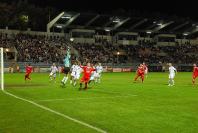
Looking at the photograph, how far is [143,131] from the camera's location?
11.1 meters

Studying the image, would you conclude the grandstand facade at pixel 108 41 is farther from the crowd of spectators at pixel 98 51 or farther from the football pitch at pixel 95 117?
the football pitch at pixel 95 117

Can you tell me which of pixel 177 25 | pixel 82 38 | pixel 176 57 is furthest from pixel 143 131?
pixel 177 25

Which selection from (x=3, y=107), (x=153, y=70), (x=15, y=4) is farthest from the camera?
(x=15, y=4)

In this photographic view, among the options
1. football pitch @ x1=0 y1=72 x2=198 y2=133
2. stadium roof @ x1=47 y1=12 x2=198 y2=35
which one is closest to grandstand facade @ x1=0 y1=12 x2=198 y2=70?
stadium roof @ x1=47 y1=12 x2=198 y2=35

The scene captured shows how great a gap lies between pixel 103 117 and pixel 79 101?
5.35 metres

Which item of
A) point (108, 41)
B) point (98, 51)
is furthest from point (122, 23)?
point (98, 51)

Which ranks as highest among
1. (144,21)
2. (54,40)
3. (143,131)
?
(144,21)

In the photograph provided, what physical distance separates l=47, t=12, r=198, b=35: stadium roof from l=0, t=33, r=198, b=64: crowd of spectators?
4.04m

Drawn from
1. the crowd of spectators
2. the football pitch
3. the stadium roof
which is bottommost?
the football pitch

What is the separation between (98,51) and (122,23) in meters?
13.0

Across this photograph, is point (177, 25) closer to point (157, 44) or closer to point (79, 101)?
point (157, 44)

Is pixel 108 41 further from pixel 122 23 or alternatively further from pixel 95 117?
pixel 95 117

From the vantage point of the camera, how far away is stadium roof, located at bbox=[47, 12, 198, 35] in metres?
83.4

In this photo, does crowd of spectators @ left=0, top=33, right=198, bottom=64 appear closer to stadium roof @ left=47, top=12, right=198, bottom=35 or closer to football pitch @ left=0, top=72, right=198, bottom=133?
stadium roof @ left=47, top=12, right=198, bottom=35
